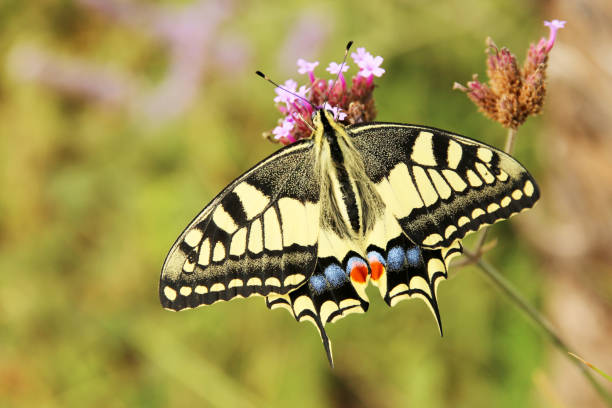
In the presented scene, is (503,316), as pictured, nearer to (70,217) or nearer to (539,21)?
(539,21)

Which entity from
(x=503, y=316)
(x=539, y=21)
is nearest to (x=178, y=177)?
(x=503, y=316)

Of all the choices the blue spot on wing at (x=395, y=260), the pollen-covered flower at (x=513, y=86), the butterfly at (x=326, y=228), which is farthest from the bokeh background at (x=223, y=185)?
the blue spot on wing at (x=395, y=260)

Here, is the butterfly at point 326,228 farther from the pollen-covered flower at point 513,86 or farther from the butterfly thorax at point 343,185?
the pollen-covered flower at point 513,86

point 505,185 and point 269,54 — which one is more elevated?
point 269,54

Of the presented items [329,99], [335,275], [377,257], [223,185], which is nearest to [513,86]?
[329,99]

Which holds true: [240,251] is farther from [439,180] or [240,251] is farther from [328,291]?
[439,180]
